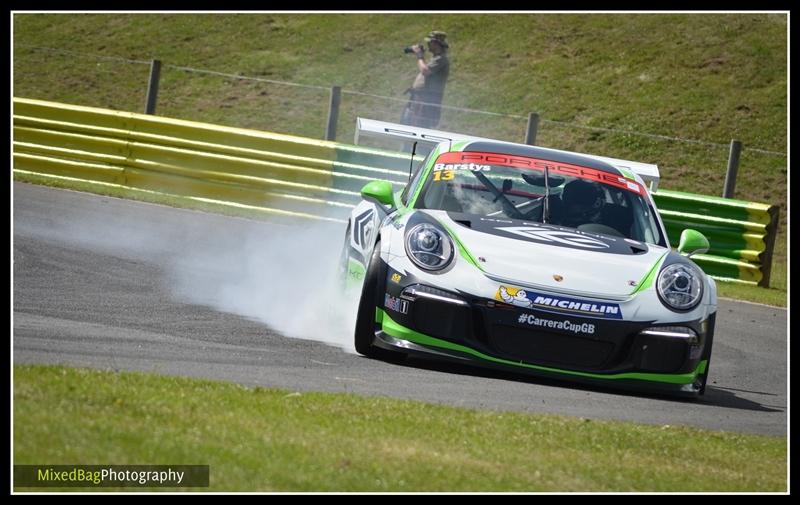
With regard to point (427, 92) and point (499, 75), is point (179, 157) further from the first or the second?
point (499, 75)

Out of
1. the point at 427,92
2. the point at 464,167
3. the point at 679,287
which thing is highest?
the point at 427,92

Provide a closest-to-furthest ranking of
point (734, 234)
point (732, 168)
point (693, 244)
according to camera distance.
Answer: point (693, 244) → point (734, 234) → point (732, 168)

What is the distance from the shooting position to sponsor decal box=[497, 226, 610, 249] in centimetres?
772

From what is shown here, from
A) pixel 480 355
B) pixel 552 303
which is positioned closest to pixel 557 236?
pixel 552 303

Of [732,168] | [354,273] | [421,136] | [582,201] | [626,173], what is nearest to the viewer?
[582,201]

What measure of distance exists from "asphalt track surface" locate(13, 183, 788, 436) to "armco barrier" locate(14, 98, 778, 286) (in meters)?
3.43

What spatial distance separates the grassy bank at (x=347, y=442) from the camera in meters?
4.67

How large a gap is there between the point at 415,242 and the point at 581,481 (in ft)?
8.48

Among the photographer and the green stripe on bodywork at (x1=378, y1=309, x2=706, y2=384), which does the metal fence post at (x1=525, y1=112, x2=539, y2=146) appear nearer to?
the photographer

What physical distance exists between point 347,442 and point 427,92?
1312 cm

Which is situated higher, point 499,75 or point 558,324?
point 499,75

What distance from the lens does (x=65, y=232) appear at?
12242mm

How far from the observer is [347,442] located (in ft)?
17.4

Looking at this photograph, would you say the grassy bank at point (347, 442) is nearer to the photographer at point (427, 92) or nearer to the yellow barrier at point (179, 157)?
the yellow barrier at point (179, 157)
